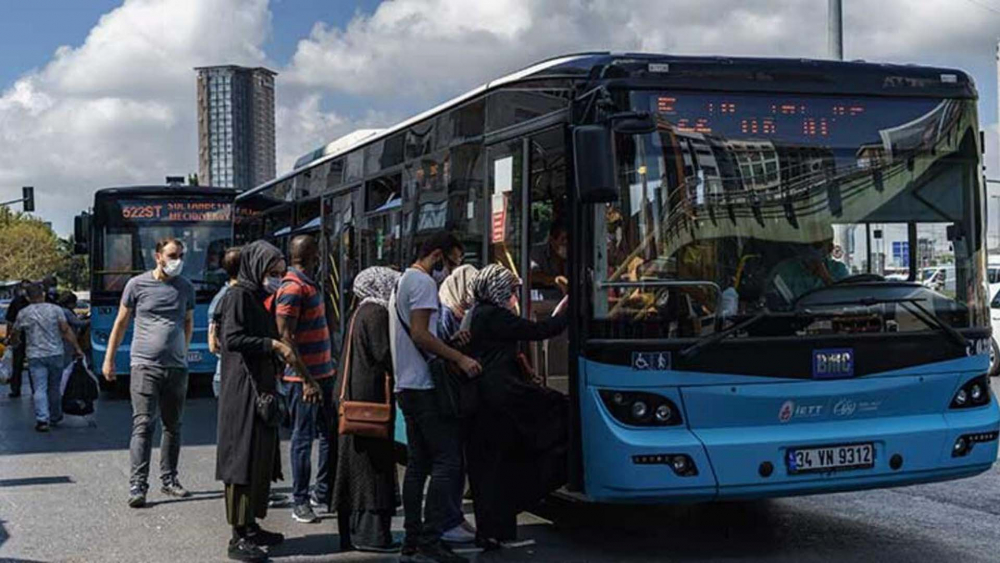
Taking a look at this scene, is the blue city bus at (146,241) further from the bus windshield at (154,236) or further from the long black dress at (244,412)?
the long black dress at (244,412)

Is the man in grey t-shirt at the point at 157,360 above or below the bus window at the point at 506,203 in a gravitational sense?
below

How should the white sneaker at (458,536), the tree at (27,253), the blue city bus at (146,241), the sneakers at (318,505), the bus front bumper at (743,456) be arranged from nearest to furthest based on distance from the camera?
the bus front bumper at (743,456)
the white sneaker at (458,536)
the sneakers at (318,505)
the blue city bus at (146,241)
the tree at (27,253)

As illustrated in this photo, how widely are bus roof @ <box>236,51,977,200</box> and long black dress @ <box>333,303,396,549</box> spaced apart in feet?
5.92

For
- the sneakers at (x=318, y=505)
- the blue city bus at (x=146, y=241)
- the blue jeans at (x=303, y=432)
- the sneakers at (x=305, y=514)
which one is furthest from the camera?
the blue city bus at (x=146, y=241)

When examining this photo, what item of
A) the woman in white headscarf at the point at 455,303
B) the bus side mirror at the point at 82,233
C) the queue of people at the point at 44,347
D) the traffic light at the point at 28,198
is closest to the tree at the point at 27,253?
the traffic light at the point at 28,198

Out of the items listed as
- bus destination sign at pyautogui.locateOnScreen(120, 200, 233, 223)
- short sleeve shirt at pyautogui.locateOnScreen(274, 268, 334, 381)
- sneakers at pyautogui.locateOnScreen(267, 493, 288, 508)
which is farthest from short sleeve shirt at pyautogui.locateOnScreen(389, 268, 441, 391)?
bus destination sign at pyautogui.locateOnScreen(120, 200, 233, 223)

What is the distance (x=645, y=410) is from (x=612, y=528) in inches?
66.6

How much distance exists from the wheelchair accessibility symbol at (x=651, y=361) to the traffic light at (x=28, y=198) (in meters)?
45.9

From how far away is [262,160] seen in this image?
8175 centimetres

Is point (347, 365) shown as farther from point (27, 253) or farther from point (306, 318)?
point (27, 253)

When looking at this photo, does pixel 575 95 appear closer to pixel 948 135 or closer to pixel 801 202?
pixel 801 202

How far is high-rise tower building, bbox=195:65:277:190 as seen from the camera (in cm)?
7506

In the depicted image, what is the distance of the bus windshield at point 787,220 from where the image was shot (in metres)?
6.92

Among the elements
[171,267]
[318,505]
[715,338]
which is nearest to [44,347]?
[171,267]
